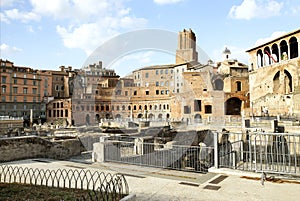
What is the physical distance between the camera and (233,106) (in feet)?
164

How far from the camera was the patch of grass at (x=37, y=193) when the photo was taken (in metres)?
6.09

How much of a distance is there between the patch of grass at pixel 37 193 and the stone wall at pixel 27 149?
5.24 meters

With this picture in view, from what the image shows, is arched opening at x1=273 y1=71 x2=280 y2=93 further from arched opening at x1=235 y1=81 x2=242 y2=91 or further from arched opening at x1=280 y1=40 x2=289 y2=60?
arched opening at x1=235 y1=81 x2=242 y2=91

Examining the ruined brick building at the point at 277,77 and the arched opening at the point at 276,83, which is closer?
the ruined brick building at the point at 277,77

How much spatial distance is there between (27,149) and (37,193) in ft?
23.6

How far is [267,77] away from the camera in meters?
40.9

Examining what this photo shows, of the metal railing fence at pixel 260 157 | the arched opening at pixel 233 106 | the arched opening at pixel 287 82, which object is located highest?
the arched opening at pixel 287 82

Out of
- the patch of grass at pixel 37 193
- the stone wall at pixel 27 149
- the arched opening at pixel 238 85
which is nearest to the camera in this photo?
the patch of grass at pixel 37 193

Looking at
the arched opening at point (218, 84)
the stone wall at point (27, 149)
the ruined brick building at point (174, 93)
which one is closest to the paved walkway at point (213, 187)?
the stone wall at point (27, 149)

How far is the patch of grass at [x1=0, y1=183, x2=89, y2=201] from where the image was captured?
20.0 ft

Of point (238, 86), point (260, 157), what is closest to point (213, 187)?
point (260, 157)

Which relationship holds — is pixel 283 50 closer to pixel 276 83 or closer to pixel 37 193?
pixel 276 83

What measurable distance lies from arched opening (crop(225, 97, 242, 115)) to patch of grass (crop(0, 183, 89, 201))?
45825 millimetres

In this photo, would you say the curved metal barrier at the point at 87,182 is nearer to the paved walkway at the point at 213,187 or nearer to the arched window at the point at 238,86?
the paved walkway at the point at 213,187
